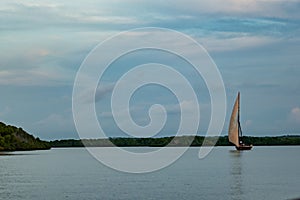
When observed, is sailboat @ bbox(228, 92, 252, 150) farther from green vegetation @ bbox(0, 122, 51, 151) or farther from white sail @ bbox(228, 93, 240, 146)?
green vegetation @ bbox(0, 122, 51, 151)

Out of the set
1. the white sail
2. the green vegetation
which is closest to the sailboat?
the white sail

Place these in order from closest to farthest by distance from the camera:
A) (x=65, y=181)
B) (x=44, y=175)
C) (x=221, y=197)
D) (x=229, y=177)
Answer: (x=221, y=197) < (x=65, y=181) < (x=229, y=177) < (x=44, y=175)

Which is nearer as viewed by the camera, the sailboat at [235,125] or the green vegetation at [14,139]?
the sailboat at [235,125]

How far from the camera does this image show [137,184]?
2061 inches

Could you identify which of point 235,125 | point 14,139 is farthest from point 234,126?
point 14,139

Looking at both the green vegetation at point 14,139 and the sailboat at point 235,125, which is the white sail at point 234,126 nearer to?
the sailboat at point 235,125

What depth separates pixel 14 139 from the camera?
155 m

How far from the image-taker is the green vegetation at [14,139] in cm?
14988

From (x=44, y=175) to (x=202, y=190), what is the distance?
77.0ft

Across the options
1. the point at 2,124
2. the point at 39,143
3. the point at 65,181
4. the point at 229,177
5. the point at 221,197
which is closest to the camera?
the point at 221,197

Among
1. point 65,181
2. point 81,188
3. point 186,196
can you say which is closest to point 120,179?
point 65,181

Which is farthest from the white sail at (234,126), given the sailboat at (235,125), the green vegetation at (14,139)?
the green vegetation at (14,139)

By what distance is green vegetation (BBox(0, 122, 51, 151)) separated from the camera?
492 ft

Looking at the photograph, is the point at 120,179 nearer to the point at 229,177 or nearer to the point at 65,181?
the point at 65,181
